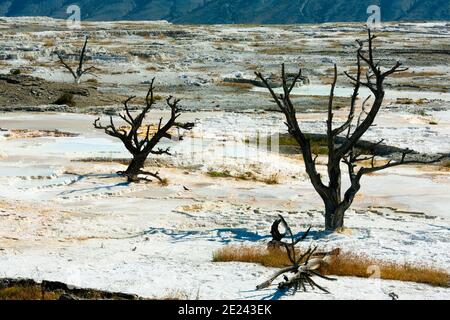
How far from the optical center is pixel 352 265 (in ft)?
41.2

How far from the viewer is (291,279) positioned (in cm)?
1113

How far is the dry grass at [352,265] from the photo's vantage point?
478 inches

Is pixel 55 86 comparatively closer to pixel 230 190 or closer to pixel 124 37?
pixel 230 190

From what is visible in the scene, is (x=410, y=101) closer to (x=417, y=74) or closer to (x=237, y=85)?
(x=237, y=85)

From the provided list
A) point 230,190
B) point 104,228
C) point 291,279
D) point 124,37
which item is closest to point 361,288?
point 291,279

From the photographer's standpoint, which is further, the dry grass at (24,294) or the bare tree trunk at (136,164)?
the bare tree trunk at (136,164)

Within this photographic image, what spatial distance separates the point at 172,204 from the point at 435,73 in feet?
177

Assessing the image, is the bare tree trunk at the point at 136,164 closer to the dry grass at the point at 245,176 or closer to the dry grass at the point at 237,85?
the dry grass at the point at 245,176

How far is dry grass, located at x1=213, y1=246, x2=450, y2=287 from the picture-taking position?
1213cm

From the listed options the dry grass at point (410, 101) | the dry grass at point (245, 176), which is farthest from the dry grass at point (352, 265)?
the dry grass at point (410, 101)

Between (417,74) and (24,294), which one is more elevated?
(417,74)

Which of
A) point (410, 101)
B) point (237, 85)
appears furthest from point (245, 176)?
point (237, 85)

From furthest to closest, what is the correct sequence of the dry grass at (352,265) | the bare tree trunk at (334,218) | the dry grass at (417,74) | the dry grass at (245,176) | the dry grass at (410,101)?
the dry grass at (417,74) < the dry grass at (410,101) < the dry grass at (245,176) < the bare tree trunk at (334,218) < the dry grass at (352,265)

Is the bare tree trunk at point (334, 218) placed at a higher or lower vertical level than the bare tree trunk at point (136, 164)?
lower
